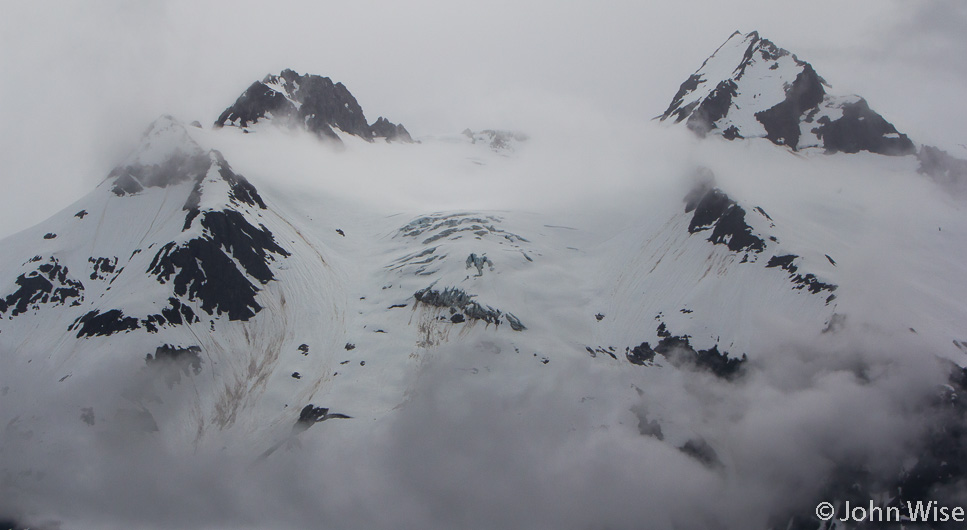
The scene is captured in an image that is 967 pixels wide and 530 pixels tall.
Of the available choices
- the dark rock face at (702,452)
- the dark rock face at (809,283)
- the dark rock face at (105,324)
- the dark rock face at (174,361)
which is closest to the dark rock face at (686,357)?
the dark rock face at (702,452)

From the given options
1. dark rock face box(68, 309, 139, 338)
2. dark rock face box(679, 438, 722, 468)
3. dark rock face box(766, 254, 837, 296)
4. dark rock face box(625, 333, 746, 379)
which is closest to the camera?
dark rock face box(679, 438, 722, 468)

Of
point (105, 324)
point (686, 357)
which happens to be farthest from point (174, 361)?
point (686, 357)

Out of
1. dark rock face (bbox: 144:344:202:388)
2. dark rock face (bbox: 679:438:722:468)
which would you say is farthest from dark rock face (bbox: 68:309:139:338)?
dark rock face (bbox: 679:438:722:468)

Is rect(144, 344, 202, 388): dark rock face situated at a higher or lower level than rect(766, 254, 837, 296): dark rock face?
lower

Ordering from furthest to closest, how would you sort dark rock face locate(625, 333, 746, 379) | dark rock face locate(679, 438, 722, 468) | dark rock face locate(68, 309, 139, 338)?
1. dark rock face locate(625, 333, 746, 379)
2. dark rock face locate(68, 309, 139, 338)
3. dark rock face locate(679, 438, 722, 468)

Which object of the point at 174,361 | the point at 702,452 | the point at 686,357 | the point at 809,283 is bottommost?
the point at 702,452

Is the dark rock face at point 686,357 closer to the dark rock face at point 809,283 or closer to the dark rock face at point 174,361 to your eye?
the dark rock face at point 809,283

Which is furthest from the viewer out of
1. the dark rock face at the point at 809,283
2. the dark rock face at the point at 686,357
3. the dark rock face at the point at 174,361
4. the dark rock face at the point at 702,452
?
the dark rock face at the point at 686,357

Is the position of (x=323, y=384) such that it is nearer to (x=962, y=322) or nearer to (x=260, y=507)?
(x=260, y=507)

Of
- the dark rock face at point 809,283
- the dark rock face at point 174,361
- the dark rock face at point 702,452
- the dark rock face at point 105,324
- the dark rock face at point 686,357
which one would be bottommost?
the dark rock face at point 702,452

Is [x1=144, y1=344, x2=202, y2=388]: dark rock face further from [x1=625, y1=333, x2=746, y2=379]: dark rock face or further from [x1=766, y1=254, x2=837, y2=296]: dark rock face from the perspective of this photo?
[x1=766, y1=254, x2=837, y2=296]: dark rock face

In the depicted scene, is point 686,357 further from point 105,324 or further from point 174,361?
point 105,324

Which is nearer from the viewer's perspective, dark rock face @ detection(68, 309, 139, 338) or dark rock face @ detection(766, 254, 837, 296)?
dark rock face @ detection(68, 309, 139, 338)
